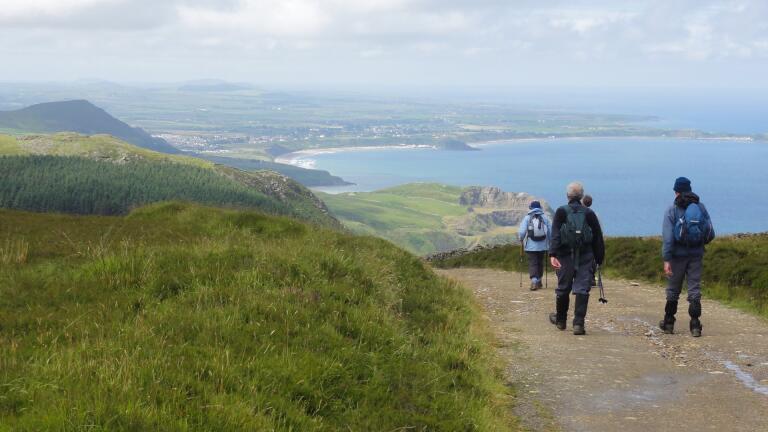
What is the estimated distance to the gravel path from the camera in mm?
8172

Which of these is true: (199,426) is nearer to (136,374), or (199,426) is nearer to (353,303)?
(136,374)

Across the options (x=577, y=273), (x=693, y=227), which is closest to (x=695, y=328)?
(x=693, y=227)

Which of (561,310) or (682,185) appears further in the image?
(561,310)

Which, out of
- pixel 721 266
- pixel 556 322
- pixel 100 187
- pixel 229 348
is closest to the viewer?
pixel 229 348

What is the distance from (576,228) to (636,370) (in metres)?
3.51

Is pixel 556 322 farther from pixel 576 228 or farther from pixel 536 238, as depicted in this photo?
pixel 536 238

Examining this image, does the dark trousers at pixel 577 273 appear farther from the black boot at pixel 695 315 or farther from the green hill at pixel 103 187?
the green hill at pixel 103 187

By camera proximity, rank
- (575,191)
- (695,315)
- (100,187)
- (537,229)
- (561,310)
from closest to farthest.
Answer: (695,315) → (575,191) → (561,310) → (537,229) → (100,187)

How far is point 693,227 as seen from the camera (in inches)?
500

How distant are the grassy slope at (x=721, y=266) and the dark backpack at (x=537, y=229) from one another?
3.02 meters

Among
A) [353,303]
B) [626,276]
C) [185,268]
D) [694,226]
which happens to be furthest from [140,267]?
[626,276]

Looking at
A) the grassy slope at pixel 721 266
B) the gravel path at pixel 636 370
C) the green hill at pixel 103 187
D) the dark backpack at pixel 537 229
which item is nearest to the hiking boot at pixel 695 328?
the gravel path at pixel 636 370

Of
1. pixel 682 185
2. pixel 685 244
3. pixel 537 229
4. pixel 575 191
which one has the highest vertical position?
pixel 682 185

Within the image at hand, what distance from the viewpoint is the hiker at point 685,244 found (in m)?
12.7
